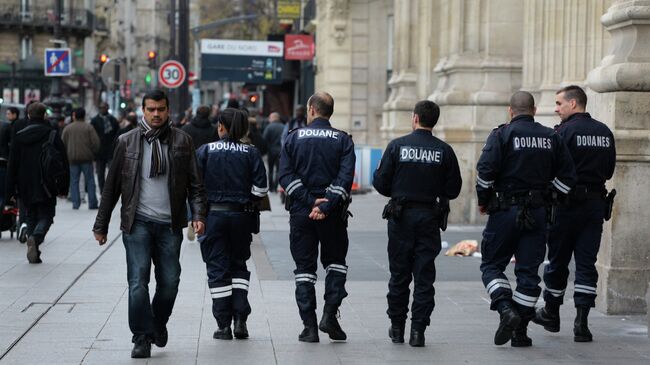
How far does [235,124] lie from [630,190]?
11.2ft

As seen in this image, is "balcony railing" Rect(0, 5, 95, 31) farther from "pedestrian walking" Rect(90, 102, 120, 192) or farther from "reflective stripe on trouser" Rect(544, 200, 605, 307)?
"reflective stripe on trouser" Rect(544, 200, 605, 307)

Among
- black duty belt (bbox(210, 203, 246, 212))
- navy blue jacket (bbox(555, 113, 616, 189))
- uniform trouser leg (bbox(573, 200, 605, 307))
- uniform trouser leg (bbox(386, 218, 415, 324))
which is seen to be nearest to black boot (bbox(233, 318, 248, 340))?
black duty belt (bbox(210, 203, 246, 212))

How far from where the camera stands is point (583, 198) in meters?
11.1

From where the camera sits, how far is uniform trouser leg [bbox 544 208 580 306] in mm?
11180

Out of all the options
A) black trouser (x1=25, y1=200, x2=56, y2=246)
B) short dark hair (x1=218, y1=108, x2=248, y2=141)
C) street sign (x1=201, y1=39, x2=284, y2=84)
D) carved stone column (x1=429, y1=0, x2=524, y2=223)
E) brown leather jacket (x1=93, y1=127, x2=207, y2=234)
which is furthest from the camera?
street sign (x1=201, y1=39, x2=284, y2=84)

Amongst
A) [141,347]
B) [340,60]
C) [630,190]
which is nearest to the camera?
[141,347]

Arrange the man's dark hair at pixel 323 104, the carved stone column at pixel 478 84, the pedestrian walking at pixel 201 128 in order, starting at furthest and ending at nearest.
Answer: the carved stone column at pixel 478 84
the pedestrian walking at pixel 201 128
the man's dark hair at pixel 323 104

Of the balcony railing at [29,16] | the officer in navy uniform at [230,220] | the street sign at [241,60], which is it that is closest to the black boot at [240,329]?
the officer in navy uniform at [230,220]

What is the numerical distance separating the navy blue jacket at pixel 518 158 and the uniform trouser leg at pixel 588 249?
645 millimetres

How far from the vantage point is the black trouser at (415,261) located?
10.6 m

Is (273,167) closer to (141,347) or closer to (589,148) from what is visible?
(589,148)

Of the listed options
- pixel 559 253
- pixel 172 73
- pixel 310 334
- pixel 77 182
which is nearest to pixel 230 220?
pixel 310 334

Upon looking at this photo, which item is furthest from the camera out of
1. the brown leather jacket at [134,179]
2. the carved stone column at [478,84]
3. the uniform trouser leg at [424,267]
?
the carved stone column at [478,84]

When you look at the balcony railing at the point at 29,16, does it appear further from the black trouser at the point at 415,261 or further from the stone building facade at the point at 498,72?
the black trouser at the point at 415,261
